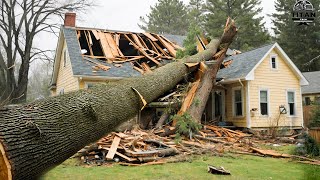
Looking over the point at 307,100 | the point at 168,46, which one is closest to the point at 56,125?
the point at 168,46

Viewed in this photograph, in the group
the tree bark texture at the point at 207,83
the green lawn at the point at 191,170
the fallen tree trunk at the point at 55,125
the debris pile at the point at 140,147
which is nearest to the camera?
the fallen tree trunk at the point at 55,125

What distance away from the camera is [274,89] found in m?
17.4

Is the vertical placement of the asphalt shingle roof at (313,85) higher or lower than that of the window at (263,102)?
higher

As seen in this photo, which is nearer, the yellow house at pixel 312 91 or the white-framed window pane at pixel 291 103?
the white-framed window pane at pixel 291 103

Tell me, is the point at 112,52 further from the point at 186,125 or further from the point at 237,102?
the point at 186,125

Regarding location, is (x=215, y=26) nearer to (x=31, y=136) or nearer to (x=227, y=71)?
(x=227, y=71)

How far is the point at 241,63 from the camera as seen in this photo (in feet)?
57.8

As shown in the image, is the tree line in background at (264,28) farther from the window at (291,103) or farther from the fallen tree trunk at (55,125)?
the fallen tree trunk at (55,125)

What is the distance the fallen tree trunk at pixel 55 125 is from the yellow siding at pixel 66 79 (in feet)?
33.7

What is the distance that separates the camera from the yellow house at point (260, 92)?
16.5 meters

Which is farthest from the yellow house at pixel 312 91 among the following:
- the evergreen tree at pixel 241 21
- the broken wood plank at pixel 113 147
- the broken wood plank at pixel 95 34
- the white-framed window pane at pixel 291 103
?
the broken wood plank at pixel 113 147

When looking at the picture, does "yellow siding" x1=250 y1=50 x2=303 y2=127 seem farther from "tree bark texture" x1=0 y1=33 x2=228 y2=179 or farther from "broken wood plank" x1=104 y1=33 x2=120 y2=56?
"tree bark texture" x1=0 y1=33 x2=228 y2=179

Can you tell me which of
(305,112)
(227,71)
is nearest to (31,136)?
(227,71)

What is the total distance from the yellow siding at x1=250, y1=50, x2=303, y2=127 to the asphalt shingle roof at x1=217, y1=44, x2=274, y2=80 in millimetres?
407
